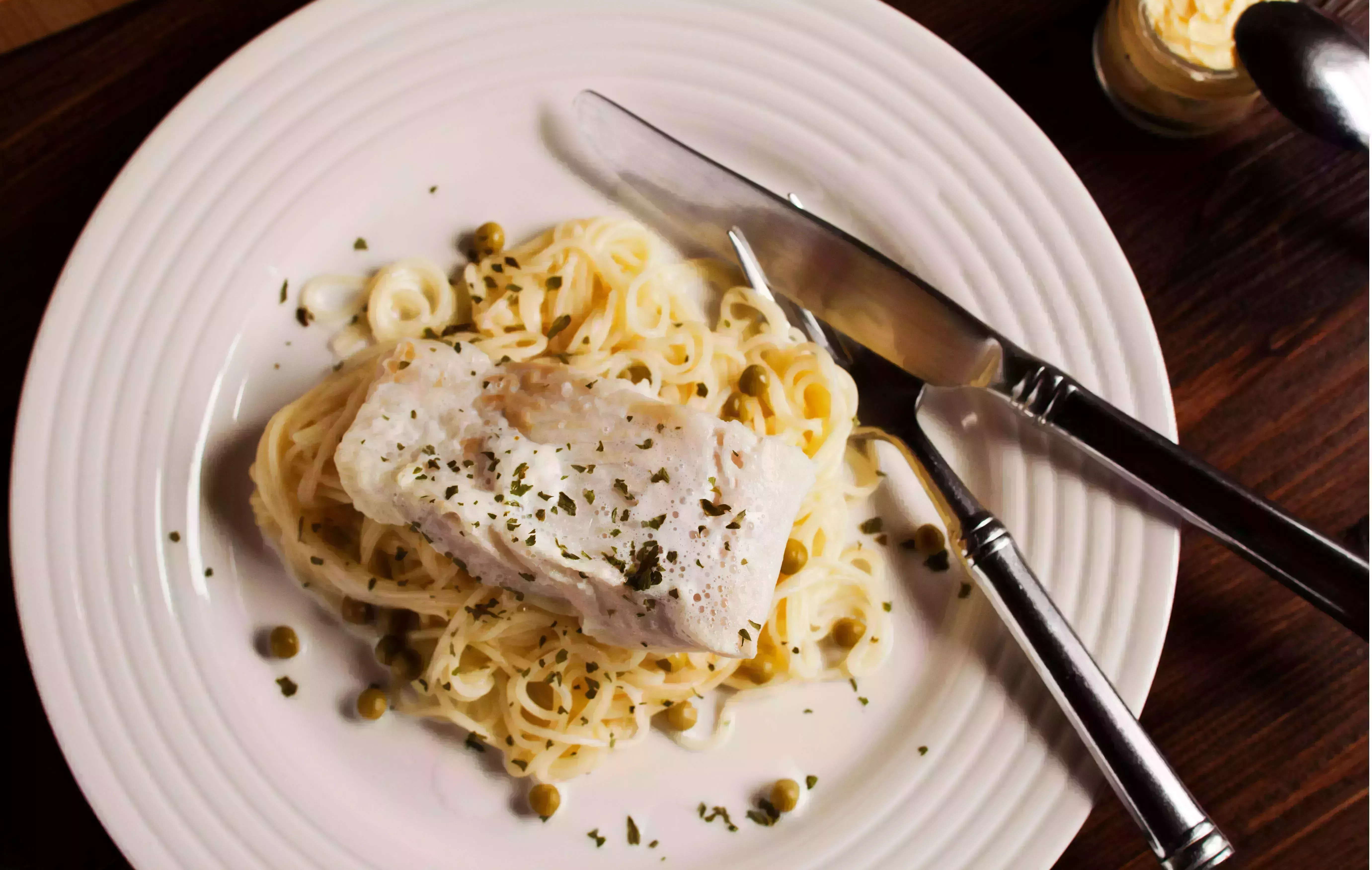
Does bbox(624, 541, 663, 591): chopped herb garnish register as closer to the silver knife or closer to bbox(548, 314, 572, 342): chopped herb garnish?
bbox(548, 314, 572, 342): chopped herb garnish

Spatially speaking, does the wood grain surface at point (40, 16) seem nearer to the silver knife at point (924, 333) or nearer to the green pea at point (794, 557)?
the silver knife at point (924, 333)

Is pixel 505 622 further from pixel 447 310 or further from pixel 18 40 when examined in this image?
pixel 18 40

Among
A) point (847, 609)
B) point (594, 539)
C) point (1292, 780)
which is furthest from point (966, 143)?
point (1292, 780)

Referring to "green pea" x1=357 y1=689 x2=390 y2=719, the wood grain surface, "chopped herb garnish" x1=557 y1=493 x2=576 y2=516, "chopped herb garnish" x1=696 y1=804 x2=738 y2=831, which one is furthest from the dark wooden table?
"chopped herb garnish" x1=557 y1=493 x2=576 y2=516

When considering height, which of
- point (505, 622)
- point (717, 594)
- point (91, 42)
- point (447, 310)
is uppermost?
point (91, 42)

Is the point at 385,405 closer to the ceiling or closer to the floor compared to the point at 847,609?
closer to the ceiling
